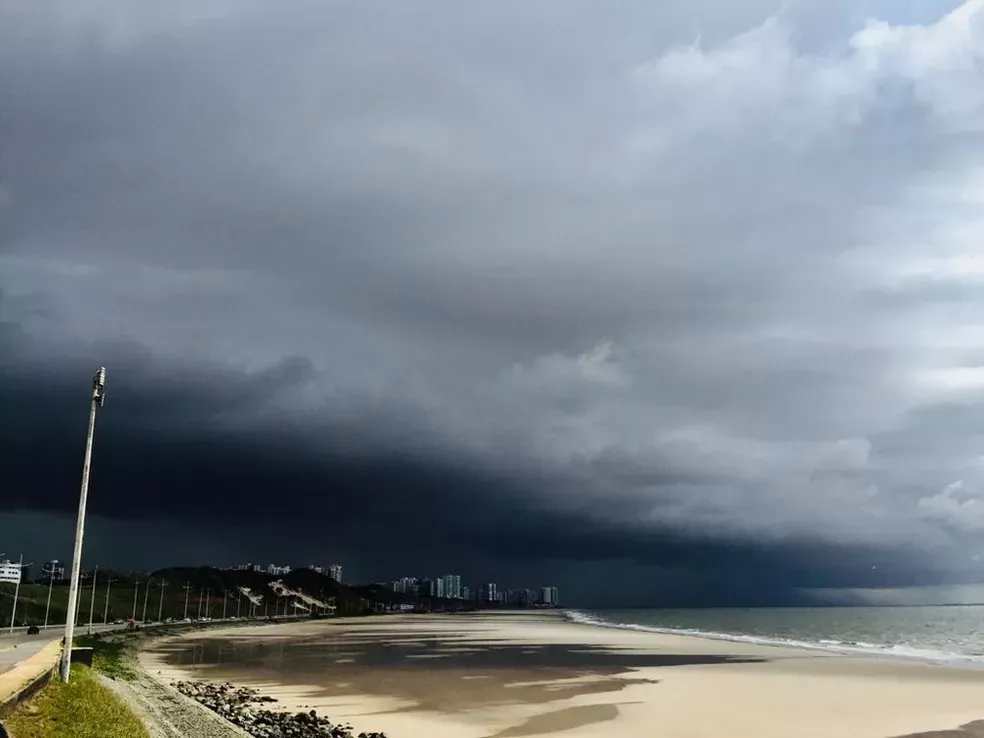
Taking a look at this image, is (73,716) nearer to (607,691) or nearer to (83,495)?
(83,495)

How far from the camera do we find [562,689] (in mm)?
50938

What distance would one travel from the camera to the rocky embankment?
3256 cm

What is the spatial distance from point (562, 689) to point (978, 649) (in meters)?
75.6

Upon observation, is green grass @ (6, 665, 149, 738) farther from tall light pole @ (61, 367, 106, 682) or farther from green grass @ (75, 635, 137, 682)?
green grass @ (75, 635, 137, 682)

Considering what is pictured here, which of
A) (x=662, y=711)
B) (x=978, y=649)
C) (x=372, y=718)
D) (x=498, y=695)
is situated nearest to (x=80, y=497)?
(x=372, y=718)

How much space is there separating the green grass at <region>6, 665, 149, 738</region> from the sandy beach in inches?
463

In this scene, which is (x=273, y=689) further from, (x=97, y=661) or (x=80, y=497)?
(x=80, y=497)

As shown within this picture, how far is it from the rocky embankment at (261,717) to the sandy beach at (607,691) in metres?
1.72

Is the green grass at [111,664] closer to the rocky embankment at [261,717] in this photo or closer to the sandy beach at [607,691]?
the sandy beach at [607,691]

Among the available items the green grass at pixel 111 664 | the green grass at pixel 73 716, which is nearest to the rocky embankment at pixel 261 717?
the green grass at pixel 111 664

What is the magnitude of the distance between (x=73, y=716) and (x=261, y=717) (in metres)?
A: 12.4

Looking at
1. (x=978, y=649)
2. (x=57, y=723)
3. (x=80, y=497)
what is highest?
(x=80, y=497)

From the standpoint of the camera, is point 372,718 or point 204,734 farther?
point 372,718

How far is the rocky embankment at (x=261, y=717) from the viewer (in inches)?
1282
